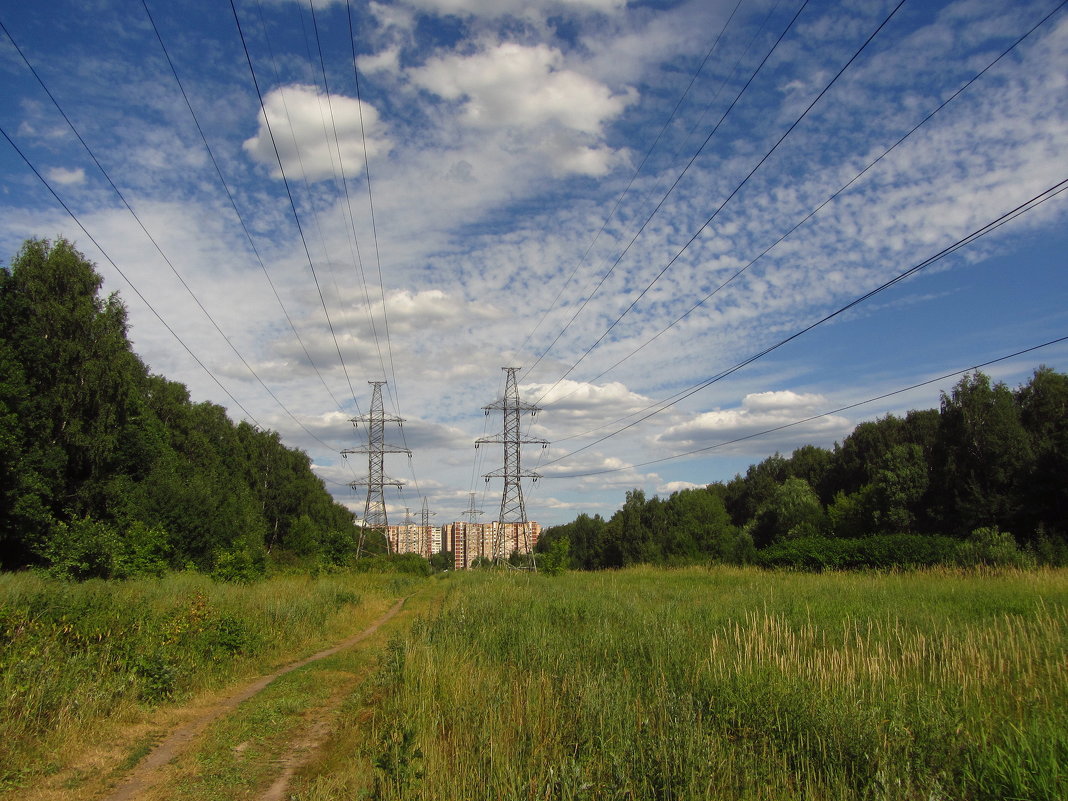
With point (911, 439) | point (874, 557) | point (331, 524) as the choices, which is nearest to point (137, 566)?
point (874, 557)

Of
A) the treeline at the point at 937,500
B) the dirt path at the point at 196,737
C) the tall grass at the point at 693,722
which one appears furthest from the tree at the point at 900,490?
the dirt path at the point at 196,737

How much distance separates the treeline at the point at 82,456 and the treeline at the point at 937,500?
20616 mm

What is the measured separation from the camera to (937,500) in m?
43.3

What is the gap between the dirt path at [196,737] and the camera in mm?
6176

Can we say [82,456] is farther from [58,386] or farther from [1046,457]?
[1046,457]

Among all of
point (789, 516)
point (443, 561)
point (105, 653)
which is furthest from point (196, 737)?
point (443, 561)

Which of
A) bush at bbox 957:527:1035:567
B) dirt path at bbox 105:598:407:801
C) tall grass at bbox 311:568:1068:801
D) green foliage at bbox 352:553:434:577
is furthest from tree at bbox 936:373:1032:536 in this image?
dirt path at bbox 105:598:407:801

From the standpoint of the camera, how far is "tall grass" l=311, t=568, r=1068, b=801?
169 inches

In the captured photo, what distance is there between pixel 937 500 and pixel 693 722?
154ft

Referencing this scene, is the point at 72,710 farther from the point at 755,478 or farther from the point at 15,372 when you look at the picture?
the point at 755,478

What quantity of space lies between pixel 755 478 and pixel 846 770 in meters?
98.9

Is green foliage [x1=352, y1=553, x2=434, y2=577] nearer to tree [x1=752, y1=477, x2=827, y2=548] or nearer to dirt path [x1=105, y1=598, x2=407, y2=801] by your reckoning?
tree [x1=752, y1=477, x2=827, y2=548]

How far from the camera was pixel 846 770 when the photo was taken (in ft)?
15.6

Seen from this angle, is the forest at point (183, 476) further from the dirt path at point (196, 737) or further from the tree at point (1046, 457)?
the dirt path at point (196, 737)
